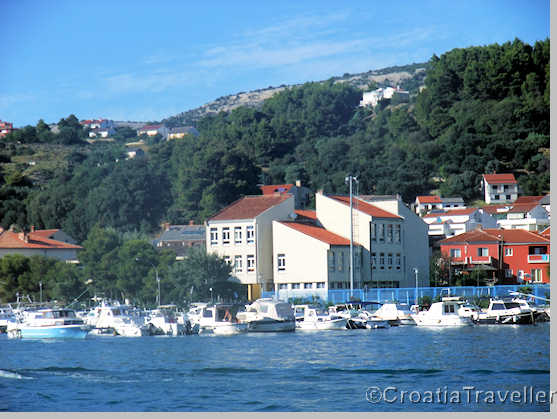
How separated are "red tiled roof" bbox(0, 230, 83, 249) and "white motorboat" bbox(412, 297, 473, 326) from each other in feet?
112

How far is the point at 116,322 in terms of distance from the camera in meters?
47.3

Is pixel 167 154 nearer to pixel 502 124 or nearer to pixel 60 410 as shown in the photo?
pixel 502 124

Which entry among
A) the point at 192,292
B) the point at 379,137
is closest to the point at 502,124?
the point at 379,137

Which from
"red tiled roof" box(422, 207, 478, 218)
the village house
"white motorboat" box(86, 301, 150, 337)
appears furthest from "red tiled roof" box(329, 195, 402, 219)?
"red tiled roof" box(422, 207, 478, 218)

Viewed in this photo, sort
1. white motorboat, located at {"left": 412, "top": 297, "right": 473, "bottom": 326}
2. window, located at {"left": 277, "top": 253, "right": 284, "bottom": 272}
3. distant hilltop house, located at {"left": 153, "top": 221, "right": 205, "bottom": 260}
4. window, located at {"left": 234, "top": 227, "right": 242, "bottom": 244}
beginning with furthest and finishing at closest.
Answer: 1. distant hilltop house, located at {"left": 153, "top": 221, "right": 205, "bottom": 260}
2. window, located at {"left": 234, "top": 227, "right": 242, "bottom": 244}
3. window, located at {"left": 277, "top": 253, "right": 284, "bottom": 272}
4. white motorboat, located at {"left": 412, "top": 297, "right": 473, "bottom": 326}

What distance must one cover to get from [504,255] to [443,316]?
68.6 feet

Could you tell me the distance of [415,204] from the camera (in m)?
96.8

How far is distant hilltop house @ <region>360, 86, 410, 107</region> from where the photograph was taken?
169750mm

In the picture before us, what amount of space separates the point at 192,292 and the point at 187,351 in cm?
2283

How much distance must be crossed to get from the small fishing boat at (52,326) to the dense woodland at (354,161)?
112 ft

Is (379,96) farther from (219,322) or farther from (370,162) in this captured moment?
(219,322)

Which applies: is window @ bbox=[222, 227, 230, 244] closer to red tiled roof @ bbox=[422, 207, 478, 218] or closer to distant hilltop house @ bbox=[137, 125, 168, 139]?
red tiled roof @ bbox=[422, 207, 478, 218]

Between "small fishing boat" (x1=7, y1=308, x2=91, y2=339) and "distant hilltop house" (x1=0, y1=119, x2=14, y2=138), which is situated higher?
"distant hilltop house" (x1=0, y1=119, x2=14, y2=138)

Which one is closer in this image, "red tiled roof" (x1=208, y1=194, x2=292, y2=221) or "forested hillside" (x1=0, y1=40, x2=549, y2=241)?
"red tiled roof" (x1=208, y1=194, x2=292, y2=221)
